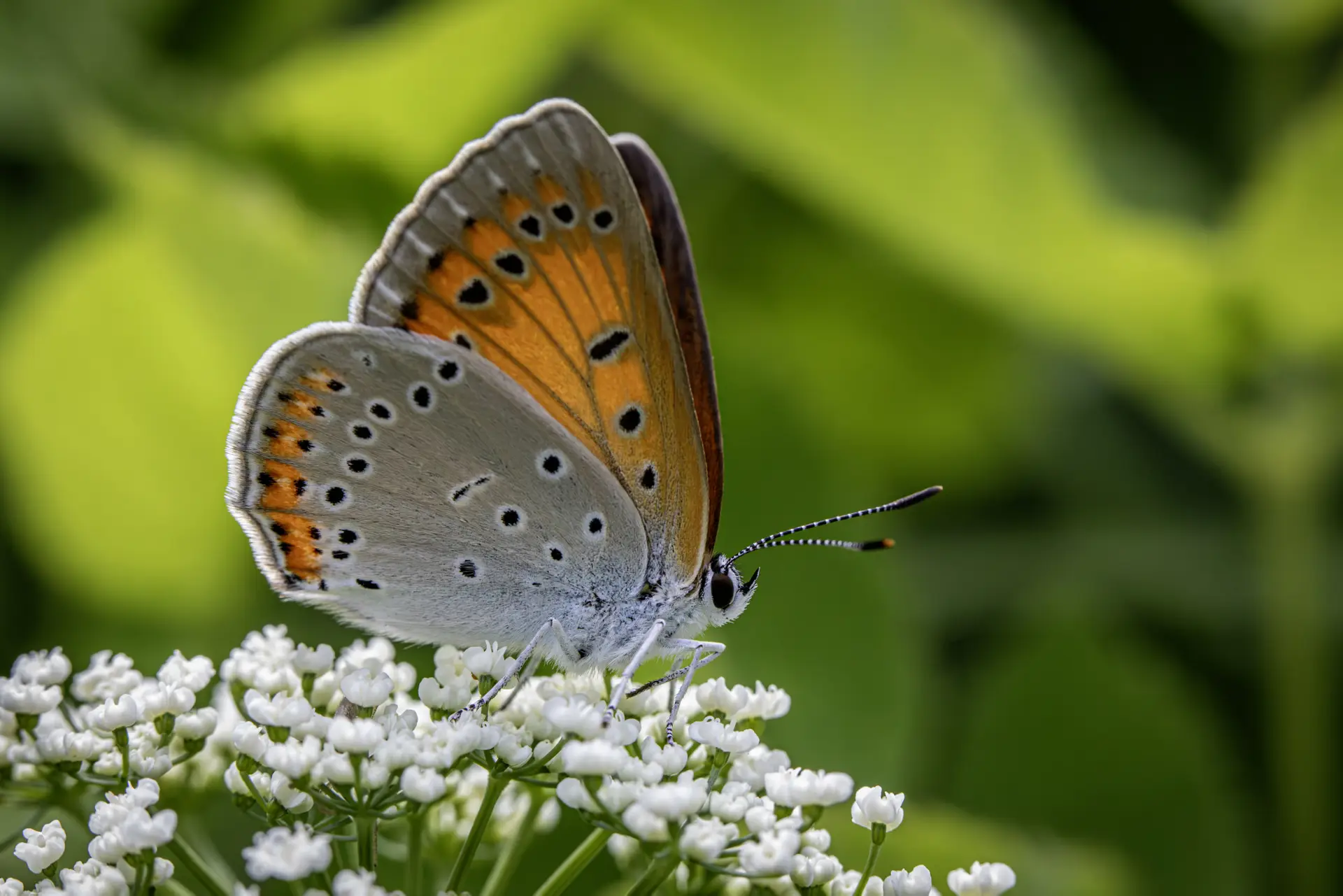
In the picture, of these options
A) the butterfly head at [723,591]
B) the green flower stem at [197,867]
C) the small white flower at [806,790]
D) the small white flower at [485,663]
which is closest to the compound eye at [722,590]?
the butterfly head at [723,591]

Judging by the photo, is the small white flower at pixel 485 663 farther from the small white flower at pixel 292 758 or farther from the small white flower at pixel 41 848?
the small white flower at pixel 41 848

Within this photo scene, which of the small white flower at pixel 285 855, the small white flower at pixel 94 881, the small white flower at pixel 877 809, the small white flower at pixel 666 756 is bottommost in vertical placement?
the small white flower at pixel 94 881

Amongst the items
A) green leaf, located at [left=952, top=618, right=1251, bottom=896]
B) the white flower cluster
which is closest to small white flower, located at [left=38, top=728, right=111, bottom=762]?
the white flower cluster

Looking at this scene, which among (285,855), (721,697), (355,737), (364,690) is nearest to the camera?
(285,855)

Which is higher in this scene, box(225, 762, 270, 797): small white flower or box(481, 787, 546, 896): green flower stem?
box(481, 787, 546, 896): green flower stem

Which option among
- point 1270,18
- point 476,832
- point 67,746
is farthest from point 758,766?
point 1270,18

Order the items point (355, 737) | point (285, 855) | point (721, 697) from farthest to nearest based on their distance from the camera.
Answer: point (721, 697) < point (355, 737) < point (285, 855)

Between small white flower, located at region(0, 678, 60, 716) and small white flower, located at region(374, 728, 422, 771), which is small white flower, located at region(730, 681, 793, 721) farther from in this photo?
small white flower, located at region(0, 678, 60, 716)

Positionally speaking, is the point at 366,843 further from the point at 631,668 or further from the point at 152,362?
the point at 152,362
